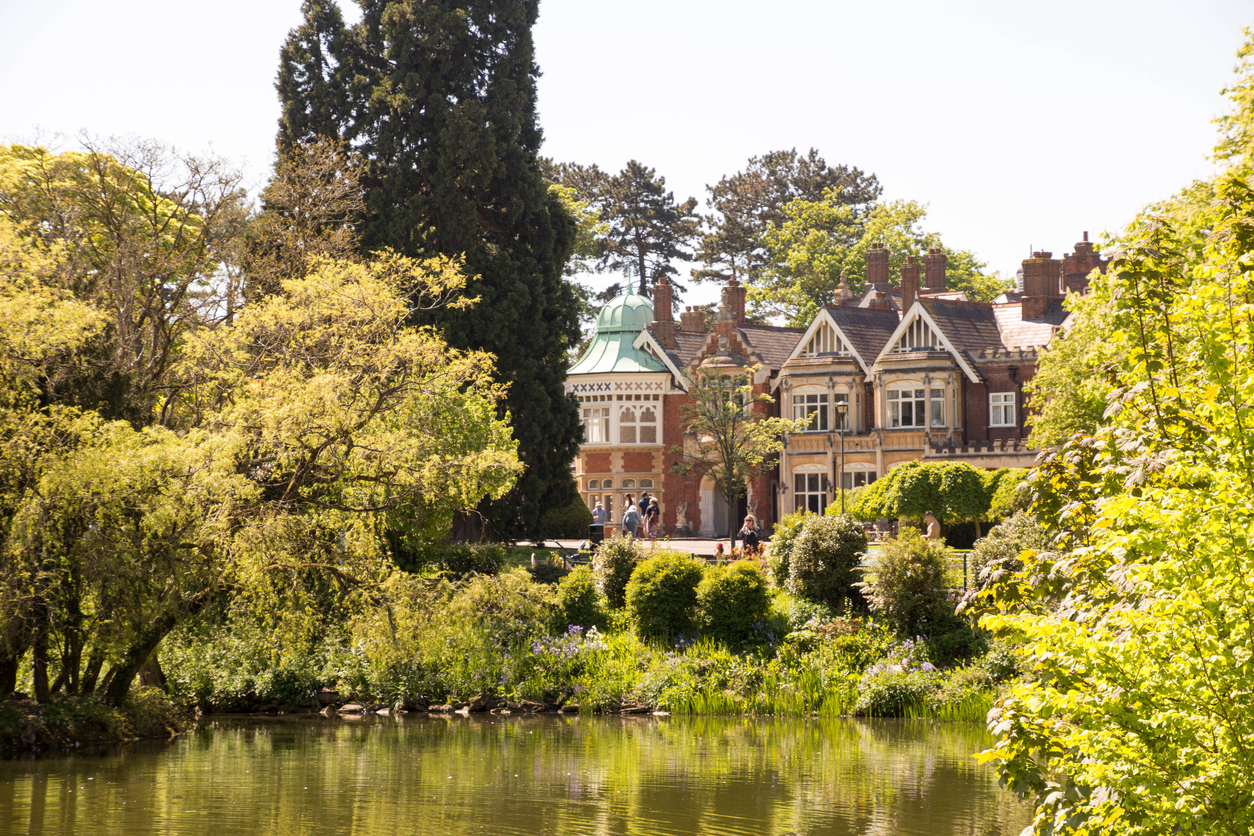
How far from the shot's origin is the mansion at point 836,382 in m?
48.9

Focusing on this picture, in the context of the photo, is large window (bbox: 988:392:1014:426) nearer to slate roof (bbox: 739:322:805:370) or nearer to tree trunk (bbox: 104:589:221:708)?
slate roof (bbox: 739:322:805:370)

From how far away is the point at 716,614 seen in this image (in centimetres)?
2498

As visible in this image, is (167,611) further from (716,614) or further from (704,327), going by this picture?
(704,327)

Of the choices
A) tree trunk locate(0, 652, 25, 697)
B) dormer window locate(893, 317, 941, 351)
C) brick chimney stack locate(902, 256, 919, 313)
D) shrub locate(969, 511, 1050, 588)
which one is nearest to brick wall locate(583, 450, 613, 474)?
dormer window locate(893, 317, 941, 351)

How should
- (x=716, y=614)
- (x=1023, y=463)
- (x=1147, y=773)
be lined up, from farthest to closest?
(x=1023, y=463), (x=716, y=614), (x=1147, y=773)

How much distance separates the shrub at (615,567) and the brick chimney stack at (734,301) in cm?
2851

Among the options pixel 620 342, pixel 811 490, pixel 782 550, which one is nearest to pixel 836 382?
pixel 811 490

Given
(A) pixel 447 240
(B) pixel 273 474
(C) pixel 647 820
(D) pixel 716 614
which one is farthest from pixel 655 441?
(C) pixel 647 820

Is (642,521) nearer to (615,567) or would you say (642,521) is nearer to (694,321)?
(615,567)

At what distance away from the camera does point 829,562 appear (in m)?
25.8

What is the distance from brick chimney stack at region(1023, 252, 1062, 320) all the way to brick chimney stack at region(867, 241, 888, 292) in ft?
22.9

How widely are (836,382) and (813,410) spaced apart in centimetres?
156

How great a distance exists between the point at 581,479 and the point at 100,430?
1584 inches

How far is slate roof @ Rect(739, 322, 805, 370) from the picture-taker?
2158 inches
